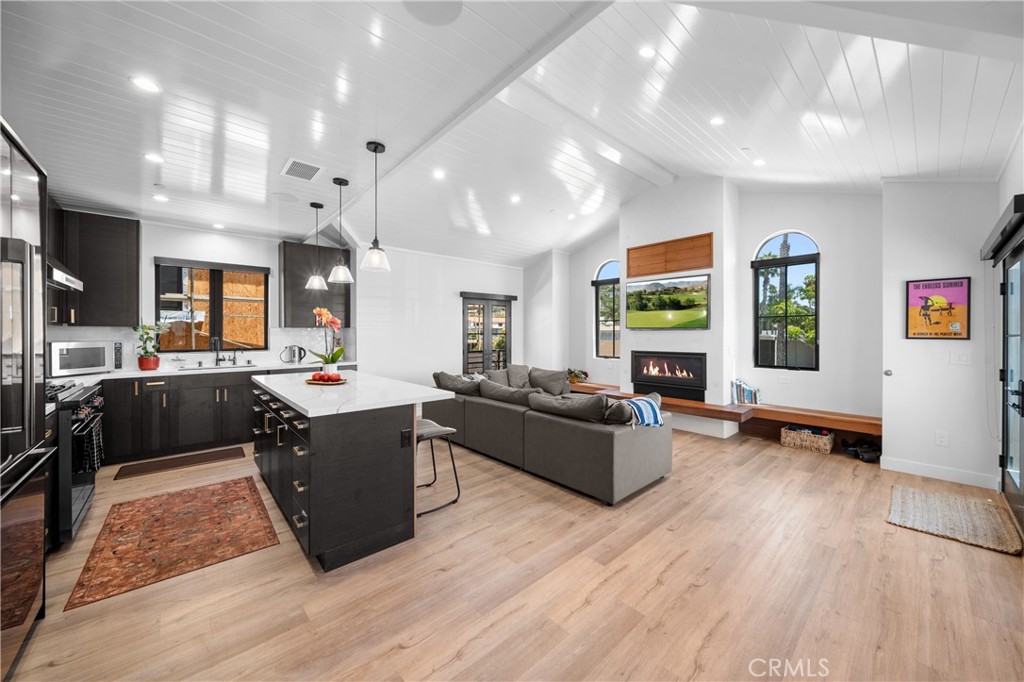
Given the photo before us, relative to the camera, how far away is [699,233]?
5.48m

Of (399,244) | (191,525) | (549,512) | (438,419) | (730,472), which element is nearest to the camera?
(191,525)

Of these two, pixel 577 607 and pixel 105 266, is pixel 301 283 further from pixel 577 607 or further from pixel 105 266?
pixel 577 607

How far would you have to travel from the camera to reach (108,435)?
4.22m

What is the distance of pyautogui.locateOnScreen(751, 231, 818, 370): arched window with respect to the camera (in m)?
5.22

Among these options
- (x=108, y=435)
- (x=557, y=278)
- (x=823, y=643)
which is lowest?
(x=823, y=643)

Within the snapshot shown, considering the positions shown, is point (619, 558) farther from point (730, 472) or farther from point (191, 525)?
point (191, 525)

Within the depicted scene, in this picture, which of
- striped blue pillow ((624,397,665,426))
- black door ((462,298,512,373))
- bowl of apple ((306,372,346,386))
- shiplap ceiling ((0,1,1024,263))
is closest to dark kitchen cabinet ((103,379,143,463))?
shiplap ceiling ((0,1,1024,263))

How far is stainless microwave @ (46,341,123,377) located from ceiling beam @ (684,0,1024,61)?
574 cm

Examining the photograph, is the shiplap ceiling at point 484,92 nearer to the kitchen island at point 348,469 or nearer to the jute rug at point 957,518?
the kitchen island at point 348,469

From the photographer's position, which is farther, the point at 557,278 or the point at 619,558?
the point at 557,278

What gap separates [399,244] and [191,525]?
465 cm

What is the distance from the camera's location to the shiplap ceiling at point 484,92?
194 cm

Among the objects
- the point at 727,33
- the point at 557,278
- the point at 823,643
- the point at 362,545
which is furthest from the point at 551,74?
the point at 557,278

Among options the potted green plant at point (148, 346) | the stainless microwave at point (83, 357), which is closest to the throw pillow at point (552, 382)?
the potted green plant at point (148, 346)
